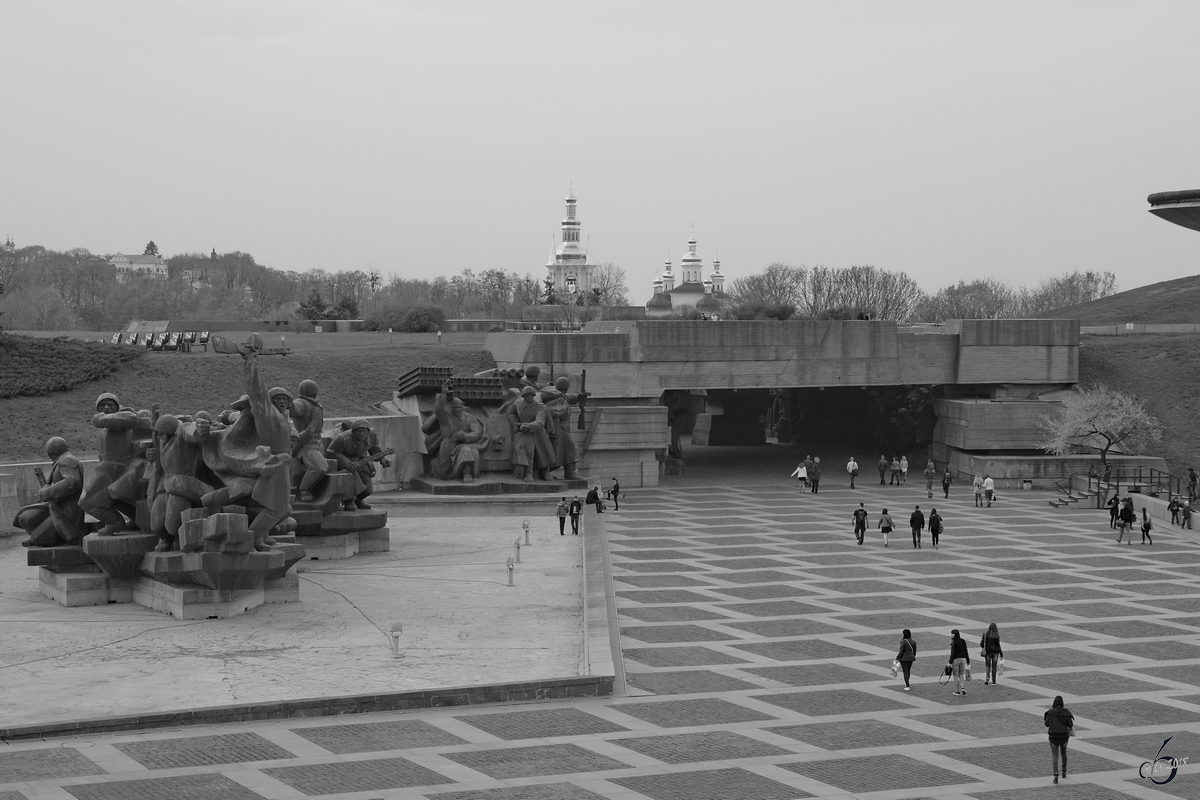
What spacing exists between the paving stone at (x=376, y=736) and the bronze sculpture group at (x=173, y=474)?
6.57 meters

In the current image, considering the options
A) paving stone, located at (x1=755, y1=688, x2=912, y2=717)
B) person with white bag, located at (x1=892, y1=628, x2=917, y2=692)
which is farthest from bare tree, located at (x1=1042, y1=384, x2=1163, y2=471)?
paving stone, located at (x1=755, y1=688, x2=912, y2=717)

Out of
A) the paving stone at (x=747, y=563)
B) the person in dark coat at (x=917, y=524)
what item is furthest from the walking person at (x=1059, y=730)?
the person in dark coat at (x=917, y=524)

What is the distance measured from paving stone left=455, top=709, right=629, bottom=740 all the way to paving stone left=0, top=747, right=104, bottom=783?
4056 mm

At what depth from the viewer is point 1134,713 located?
56.0 ft

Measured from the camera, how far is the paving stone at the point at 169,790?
13.1m

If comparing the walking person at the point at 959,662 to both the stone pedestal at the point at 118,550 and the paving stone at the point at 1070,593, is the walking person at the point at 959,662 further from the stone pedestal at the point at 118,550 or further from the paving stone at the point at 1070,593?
the stone pedestal at the point at 118,550

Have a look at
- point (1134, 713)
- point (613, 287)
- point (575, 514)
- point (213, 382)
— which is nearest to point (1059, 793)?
point (1134, 713)

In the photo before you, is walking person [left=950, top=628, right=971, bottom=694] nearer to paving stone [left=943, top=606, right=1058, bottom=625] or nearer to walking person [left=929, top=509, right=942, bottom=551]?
paving stone [left=943, top=606, right=1058, bottom=625]

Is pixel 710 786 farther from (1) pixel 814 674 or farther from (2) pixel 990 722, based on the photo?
(1) pixel 814 674

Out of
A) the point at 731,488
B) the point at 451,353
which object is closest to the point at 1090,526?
the point at 731,488

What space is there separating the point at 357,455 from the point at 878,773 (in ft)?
55.8

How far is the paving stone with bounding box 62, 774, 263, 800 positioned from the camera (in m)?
13.1

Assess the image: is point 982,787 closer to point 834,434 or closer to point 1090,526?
point 1090,526

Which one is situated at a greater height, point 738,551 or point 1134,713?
point 738,551
